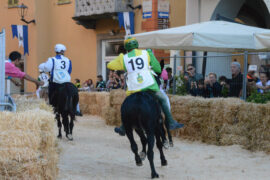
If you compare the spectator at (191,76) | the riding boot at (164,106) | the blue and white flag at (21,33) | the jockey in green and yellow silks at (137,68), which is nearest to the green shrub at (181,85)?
the spectator at (191,76)

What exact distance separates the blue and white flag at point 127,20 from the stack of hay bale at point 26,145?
15.3 meters

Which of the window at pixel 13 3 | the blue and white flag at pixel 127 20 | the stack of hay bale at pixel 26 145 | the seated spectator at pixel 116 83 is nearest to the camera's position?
the stack of hay bale at pixel 26 145

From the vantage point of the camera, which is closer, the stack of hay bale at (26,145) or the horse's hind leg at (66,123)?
the stack of hay bale at (26,145)

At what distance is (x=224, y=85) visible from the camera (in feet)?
35.6

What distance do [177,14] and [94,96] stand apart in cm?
566

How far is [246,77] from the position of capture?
10180 millimetres

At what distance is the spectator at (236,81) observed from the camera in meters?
10.4

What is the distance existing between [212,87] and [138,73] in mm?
4485

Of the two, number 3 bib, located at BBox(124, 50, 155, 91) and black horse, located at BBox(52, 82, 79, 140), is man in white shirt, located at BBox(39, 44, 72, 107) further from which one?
number 3 bib, located at BBox(124, 50, 155, 91)

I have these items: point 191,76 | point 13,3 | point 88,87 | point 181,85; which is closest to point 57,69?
point 181,85

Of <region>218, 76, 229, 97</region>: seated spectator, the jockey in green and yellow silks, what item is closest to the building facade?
<region>218, 76, 229, 97</region>: seated spectator

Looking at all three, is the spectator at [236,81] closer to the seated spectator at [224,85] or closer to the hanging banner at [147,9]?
the seated spectator at [224,85]

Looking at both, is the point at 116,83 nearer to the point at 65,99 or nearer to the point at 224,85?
the point at 65,99

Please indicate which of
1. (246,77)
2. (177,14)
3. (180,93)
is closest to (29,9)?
(177,14)
